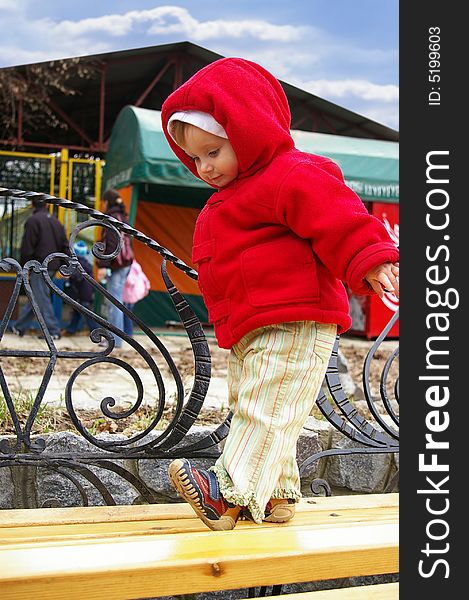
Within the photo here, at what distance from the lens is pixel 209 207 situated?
6.50 ft

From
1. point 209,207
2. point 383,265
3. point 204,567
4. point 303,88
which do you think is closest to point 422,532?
point 204,567

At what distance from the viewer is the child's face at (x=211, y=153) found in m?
Result: 1.85

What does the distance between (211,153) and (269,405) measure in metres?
0.67

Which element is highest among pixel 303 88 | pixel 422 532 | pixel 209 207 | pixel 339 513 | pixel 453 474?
pixel 303 88

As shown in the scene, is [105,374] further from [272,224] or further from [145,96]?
[145,96]

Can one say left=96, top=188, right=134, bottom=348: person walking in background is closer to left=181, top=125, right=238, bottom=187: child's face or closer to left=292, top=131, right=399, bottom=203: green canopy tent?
left=292, top=131, right=399, bottom=203: green canopy tent

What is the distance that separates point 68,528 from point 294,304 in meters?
0.80

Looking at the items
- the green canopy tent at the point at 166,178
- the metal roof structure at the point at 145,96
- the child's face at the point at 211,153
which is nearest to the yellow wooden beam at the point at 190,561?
the child's face at the point at 211,153

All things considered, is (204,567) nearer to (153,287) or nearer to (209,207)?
(209,207)

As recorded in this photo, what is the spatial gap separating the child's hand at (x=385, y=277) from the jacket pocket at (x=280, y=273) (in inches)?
6.4

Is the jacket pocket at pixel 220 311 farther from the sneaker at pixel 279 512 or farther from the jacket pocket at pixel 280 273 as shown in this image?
the sneaker at pixel 279 512

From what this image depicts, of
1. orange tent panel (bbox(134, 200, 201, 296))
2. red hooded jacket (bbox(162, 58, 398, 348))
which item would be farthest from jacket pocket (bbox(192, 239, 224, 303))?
orange tent panel (bbox(134, 200, 201, 296))

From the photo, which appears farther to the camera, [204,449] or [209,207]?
[204,449]

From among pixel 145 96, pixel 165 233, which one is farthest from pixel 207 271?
pixel 145 96
